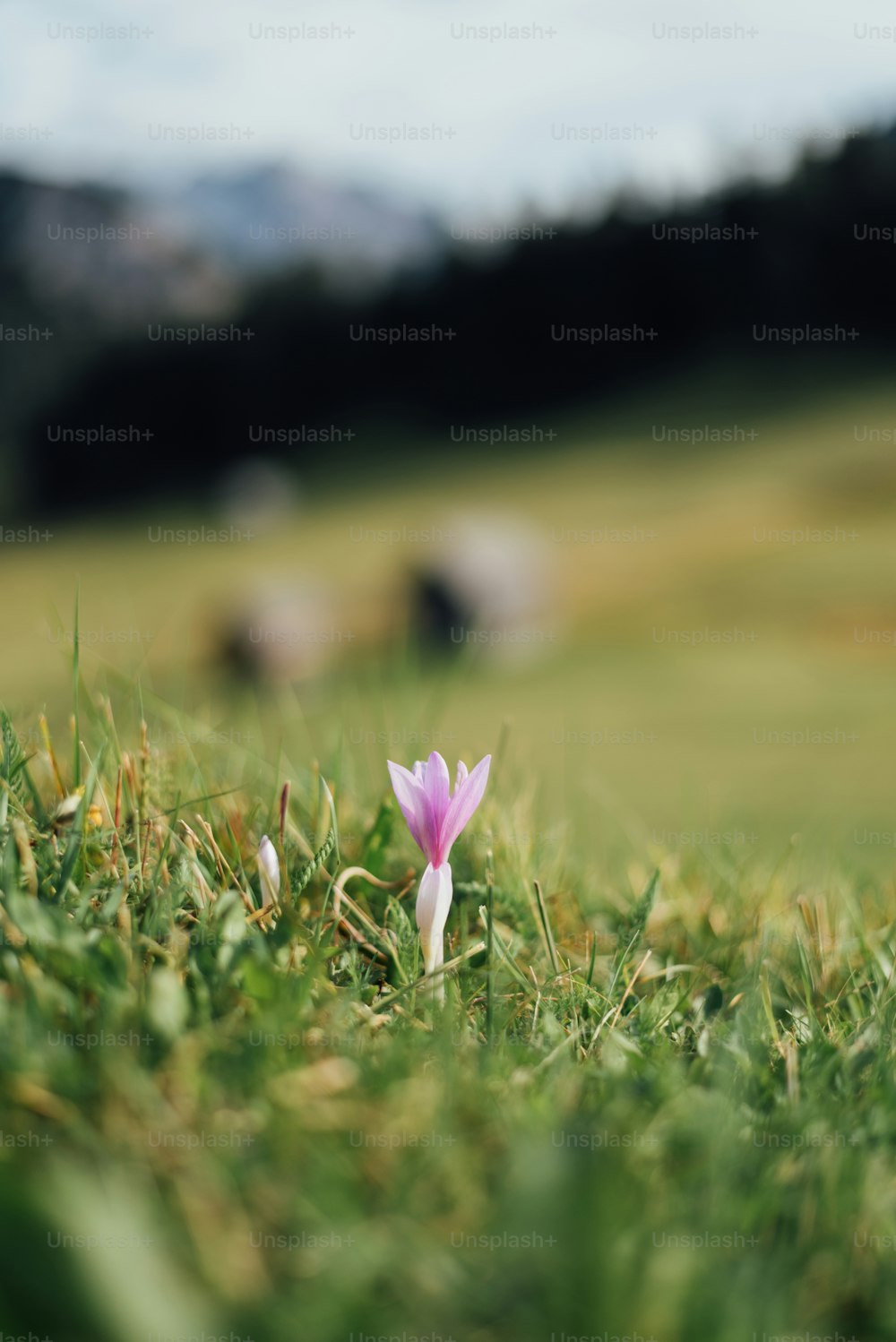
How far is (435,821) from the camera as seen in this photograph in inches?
44.0

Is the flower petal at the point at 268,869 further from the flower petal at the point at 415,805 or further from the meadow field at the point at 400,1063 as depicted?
the flower petal at the point at 415,805

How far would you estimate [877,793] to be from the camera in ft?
25.9

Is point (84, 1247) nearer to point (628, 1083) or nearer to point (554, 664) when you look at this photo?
point (628, 1083)

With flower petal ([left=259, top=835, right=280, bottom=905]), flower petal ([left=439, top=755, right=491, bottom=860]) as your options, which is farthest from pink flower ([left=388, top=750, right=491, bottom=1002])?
flower petal ([left=259, top=835, right=280, bottom=905])

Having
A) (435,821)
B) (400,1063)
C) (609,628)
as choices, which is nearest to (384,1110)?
(400,1063)

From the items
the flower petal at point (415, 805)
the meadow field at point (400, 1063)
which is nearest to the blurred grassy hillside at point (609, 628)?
the meadow field at point (400, 1063)

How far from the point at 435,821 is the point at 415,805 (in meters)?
0.02

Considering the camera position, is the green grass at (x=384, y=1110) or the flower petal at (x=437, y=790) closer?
the green grass at (x=384, y=1110)

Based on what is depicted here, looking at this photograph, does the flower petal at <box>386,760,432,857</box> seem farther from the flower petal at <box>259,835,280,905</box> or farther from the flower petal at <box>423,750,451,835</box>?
the flower petal at <box>259,835,280,905</box>

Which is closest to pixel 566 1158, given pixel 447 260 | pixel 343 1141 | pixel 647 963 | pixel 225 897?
pixel 343 1141

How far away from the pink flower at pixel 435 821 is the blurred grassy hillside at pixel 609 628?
36 centimetres

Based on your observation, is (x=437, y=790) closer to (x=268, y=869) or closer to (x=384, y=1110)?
(x=268, y=869)

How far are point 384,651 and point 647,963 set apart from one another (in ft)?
37.7

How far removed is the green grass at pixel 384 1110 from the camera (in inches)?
24.3
